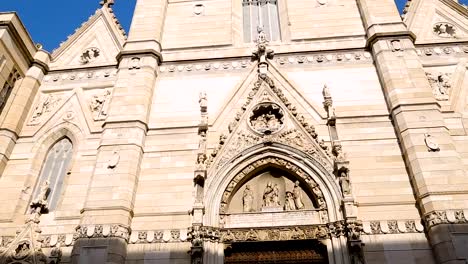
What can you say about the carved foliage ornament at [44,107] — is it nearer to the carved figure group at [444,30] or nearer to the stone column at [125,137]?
the stone column at [125,137]

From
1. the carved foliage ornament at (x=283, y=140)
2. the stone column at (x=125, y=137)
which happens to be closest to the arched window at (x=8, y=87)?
the stone column at (x=125, y=137)

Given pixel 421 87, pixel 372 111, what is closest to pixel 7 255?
pixel 372 111

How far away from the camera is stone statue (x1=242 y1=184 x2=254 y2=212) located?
36.3ft

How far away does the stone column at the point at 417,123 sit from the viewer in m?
9.75

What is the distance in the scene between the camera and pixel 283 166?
11.5m

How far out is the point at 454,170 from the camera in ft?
33.4

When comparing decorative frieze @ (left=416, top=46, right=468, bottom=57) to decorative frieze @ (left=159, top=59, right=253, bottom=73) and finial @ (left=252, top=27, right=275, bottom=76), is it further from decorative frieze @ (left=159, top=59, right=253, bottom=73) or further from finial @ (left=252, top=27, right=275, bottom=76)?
decorative frieze @ (left=159, top=59, right=253, bottom=73)

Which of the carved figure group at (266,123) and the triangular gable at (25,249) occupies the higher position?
the carved figure group at (266,123)

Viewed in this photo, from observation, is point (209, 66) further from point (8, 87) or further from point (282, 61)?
point (8, 87)

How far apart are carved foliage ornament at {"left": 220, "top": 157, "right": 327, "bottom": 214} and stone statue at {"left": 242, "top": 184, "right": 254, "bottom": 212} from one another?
39 cm

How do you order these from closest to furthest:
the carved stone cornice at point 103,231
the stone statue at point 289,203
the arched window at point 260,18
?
the carved stone cornice at point 103,231 → the stone statue at point 289,203 → the arched window at point 260,18

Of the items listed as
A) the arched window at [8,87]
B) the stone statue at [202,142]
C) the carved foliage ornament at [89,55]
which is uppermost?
the carved foliage ornament at [89,55]

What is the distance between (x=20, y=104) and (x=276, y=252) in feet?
31.5

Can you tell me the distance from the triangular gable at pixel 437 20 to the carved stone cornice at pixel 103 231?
1143cm
